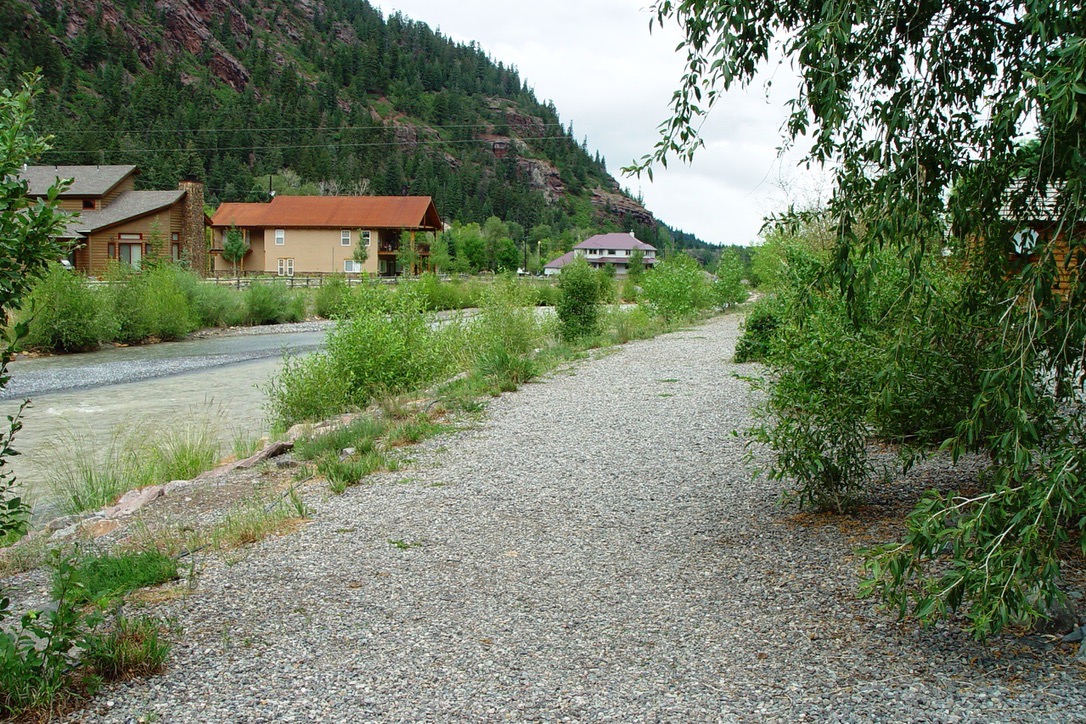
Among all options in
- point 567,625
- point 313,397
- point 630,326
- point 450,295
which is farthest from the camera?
point 450,295

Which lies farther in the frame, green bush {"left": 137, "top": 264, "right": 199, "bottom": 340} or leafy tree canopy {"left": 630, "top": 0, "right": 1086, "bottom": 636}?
green bush {"left": 137, "top": 264, "right": 199, "bottom": 340}

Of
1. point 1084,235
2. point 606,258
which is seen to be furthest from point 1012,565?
point 606,258

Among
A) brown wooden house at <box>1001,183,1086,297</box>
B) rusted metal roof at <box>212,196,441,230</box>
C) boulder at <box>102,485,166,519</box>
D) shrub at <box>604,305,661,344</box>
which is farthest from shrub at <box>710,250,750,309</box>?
rusted metal roof at <box>212,196,441,230</box>

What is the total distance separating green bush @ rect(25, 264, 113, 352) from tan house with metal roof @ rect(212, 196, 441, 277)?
42.2 metres

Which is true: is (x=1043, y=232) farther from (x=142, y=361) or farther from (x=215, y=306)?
(x=215, y=306)

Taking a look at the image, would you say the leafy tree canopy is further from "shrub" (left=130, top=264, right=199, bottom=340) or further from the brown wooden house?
"shrub" (left=130, top=264, right=199, bottom=340)

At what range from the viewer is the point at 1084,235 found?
350 centimetres

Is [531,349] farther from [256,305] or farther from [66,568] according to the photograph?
[256,305]

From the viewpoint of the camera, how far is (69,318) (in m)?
25.1

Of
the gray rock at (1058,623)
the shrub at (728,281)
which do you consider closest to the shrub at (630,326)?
the shrub at (728,281)

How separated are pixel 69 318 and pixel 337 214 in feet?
157

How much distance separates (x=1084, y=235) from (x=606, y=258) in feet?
383

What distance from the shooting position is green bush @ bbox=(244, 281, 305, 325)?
35406 mm

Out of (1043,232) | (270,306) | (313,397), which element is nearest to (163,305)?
(270,306)
